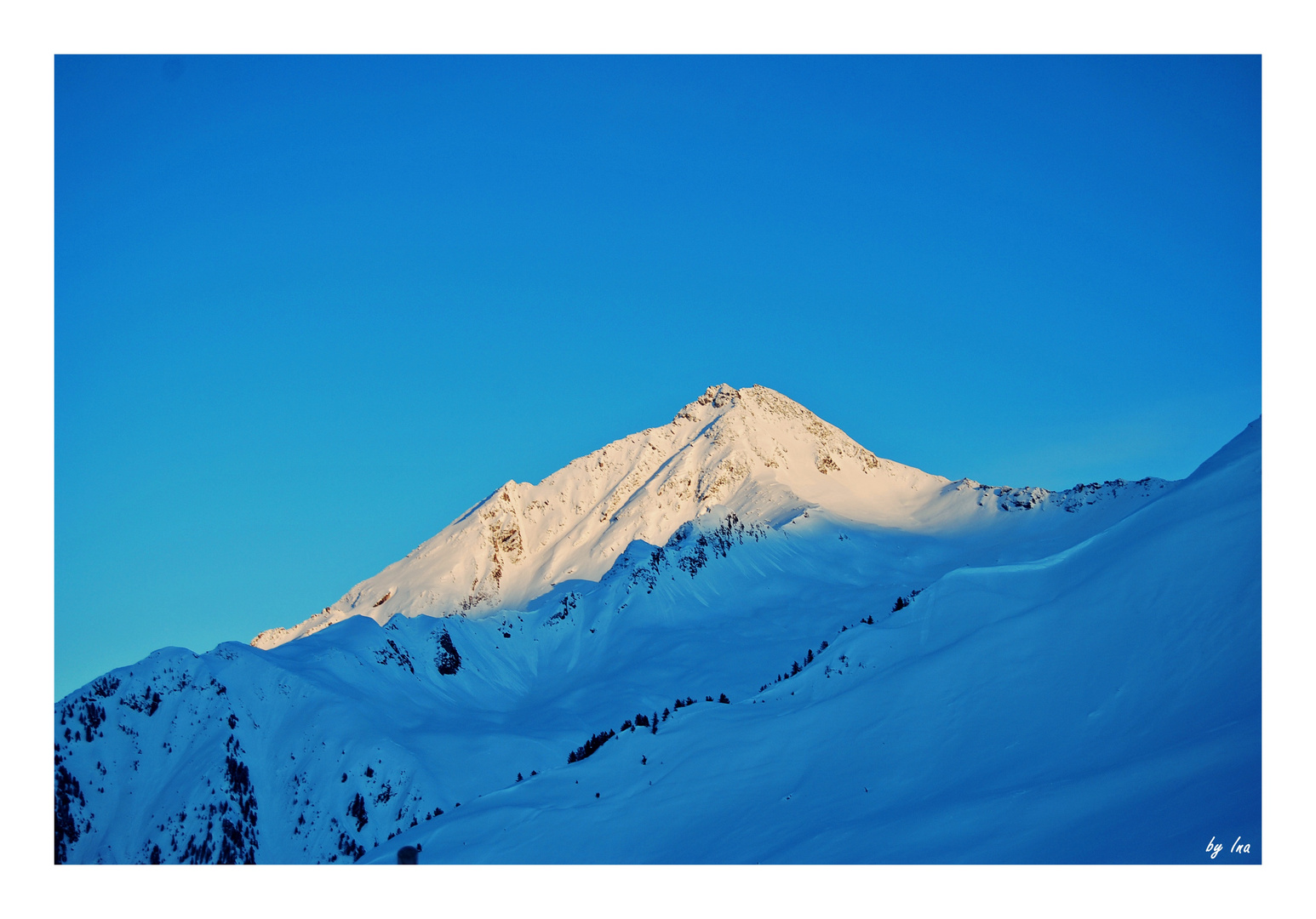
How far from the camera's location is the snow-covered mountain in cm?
12862

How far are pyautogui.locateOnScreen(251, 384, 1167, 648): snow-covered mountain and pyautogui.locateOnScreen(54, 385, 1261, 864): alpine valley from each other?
0.57 metres

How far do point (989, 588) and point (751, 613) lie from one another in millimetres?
65253

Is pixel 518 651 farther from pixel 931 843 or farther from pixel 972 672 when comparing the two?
pixel 931 843

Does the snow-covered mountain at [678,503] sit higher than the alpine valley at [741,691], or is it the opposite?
the snow-covered mountain at [678,503]

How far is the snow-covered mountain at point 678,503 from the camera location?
128625 millimetres

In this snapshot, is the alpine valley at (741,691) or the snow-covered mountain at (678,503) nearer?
the alpine valley at (741,691)

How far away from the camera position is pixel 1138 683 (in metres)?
26.8

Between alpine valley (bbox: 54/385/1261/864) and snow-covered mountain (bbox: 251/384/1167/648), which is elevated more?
snow-covered mountain (bbox: 251/384/1167/648)

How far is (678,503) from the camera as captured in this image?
5561 inches

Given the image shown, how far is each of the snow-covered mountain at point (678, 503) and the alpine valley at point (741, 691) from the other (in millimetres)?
572

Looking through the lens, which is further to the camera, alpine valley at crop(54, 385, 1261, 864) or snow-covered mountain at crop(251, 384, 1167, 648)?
snow-covered mountain at crop(251, 384, 1167, 648)

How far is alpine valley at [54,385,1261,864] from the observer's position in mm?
24328

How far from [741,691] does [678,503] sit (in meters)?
63.3

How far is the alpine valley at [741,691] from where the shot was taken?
79.8ft
